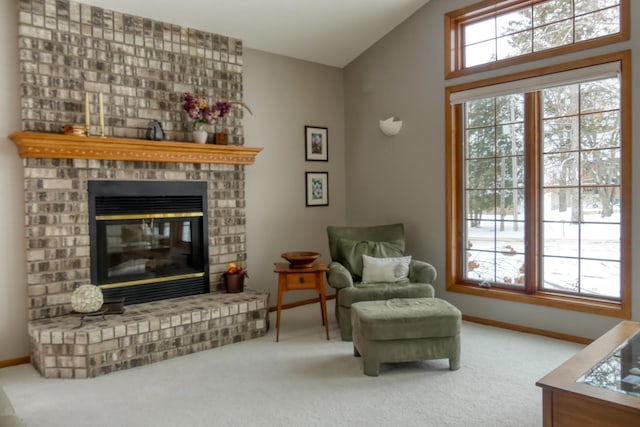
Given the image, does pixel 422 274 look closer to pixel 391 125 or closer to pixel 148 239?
pixel 391 125

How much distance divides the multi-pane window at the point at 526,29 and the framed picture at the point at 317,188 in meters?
1.83

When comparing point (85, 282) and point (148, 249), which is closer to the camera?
point (85, 282)

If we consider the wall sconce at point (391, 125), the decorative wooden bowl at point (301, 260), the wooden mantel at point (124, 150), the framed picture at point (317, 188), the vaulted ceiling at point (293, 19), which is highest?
the vaulted ceiling at point (293, 19)

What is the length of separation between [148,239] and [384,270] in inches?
85.4

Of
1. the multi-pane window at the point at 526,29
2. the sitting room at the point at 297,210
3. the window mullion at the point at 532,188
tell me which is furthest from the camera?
the window mullion at the point at 532,188

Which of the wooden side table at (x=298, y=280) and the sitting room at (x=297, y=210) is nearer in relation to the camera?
the sitting room at (x=297, y=210)

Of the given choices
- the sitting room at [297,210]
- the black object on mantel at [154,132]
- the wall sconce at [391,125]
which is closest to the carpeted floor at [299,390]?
the sitting room at [297,210]

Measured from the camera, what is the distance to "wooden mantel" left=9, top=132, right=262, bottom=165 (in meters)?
3.37

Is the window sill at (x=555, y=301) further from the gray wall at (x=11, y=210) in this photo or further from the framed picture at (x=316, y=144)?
the gray wall at (x=11, y=210)

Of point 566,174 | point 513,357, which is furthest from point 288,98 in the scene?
point 513,357

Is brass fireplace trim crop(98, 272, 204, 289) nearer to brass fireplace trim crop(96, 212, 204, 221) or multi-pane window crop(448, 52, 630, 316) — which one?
brass fireplace trim crop(96, 212, 204, 221)

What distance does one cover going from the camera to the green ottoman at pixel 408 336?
3131 mm

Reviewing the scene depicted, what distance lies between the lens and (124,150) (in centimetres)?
373

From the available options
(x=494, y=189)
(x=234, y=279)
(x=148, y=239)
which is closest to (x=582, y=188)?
(x=494, y=189)
